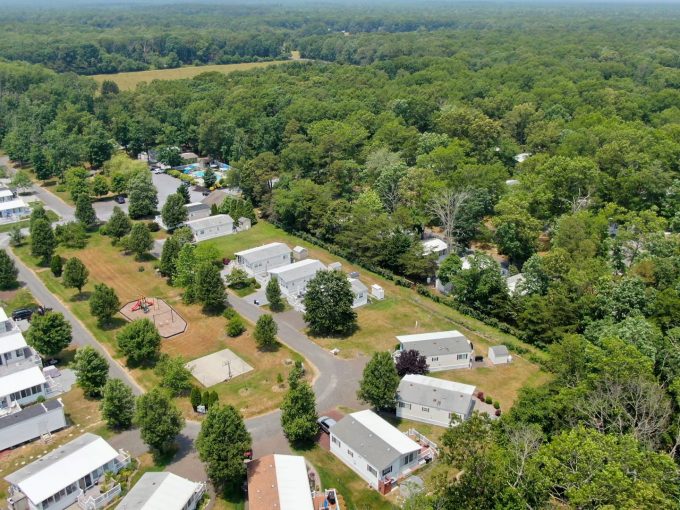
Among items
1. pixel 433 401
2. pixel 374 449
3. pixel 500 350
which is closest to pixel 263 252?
pixel 500 350

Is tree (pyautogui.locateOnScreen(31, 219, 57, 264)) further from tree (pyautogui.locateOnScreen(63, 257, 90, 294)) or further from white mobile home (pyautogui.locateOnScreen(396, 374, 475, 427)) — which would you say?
white mobile home (pyautogui.locateOnScreen(396, 374, 475, 427))

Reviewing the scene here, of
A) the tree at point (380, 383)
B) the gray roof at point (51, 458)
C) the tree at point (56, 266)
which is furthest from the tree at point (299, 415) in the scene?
the tree at point (56, 266)

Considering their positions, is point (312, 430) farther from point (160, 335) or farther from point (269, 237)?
point (269, 237)

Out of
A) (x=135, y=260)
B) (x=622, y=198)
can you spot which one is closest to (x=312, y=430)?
(x=135, y=260)

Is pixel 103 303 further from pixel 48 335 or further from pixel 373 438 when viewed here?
pixel 373 438

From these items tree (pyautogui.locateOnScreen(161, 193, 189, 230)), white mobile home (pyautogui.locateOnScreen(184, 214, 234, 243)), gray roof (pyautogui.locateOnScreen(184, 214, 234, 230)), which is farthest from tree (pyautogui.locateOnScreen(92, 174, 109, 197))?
white mobile home (pyautogui.locateOnScreen(184, 214, 234, 243))

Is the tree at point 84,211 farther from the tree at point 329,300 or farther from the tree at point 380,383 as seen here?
the tree at point 380,383

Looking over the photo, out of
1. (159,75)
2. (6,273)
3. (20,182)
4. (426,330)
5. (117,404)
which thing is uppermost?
(159,75)
